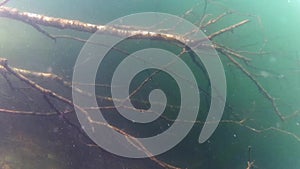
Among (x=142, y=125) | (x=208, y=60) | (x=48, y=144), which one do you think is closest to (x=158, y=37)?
(x=48, y=144)

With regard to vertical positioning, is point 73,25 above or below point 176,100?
above

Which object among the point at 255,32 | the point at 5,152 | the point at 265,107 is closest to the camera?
the point at 5,152

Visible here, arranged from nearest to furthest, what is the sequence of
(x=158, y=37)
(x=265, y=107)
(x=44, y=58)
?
(x=158, y=37) < (x=44, y=58) < (x=265, y=107)

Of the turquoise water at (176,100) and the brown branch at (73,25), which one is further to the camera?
the turquoise water at (176,100)

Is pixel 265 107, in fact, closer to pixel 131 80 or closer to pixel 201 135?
pixel 201 135

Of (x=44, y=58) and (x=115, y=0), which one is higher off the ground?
(x=115, y=0)

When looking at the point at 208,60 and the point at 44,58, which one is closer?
the point at 44,58

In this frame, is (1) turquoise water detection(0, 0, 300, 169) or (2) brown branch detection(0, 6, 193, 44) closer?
(2) brown branch detection(0, 6, 193, 44)

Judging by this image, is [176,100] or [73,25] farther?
[176,100]
